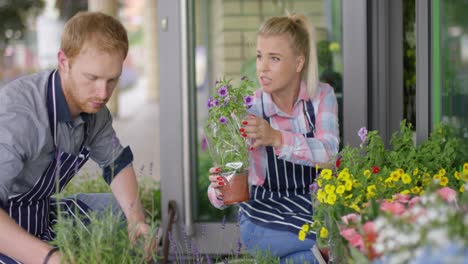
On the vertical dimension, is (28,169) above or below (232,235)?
above

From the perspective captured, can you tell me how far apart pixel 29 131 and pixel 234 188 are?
29.2 inches

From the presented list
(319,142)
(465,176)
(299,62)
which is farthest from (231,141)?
(465,176)

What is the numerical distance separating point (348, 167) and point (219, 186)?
0.46m

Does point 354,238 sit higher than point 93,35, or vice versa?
point 93,35

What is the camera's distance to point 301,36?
2.89 metres

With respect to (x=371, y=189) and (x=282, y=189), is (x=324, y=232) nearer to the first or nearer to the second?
(x=371, y=189)

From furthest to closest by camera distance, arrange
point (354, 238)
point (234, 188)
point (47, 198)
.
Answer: point (234, 188), point (47, 198), point (354, 238)

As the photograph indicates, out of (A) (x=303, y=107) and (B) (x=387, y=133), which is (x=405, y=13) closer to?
(B) (x=387, y=133)

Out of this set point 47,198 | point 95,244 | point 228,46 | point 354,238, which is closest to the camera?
point 354,238

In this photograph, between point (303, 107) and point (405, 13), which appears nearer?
point (303, 107)

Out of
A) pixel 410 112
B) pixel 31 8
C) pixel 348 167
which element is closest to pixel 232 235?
pixel 410 112

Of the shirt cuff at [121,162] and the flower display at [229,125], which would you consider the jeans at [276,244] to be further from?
the shirt cuff at [121,162]

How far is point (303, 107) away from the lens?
2.92 metres

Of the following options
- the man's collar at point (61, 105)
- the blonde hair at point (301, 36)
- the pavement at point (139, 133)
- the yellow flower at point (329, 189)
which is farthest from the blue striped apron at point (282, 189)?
the pavement at point (139, 133)
